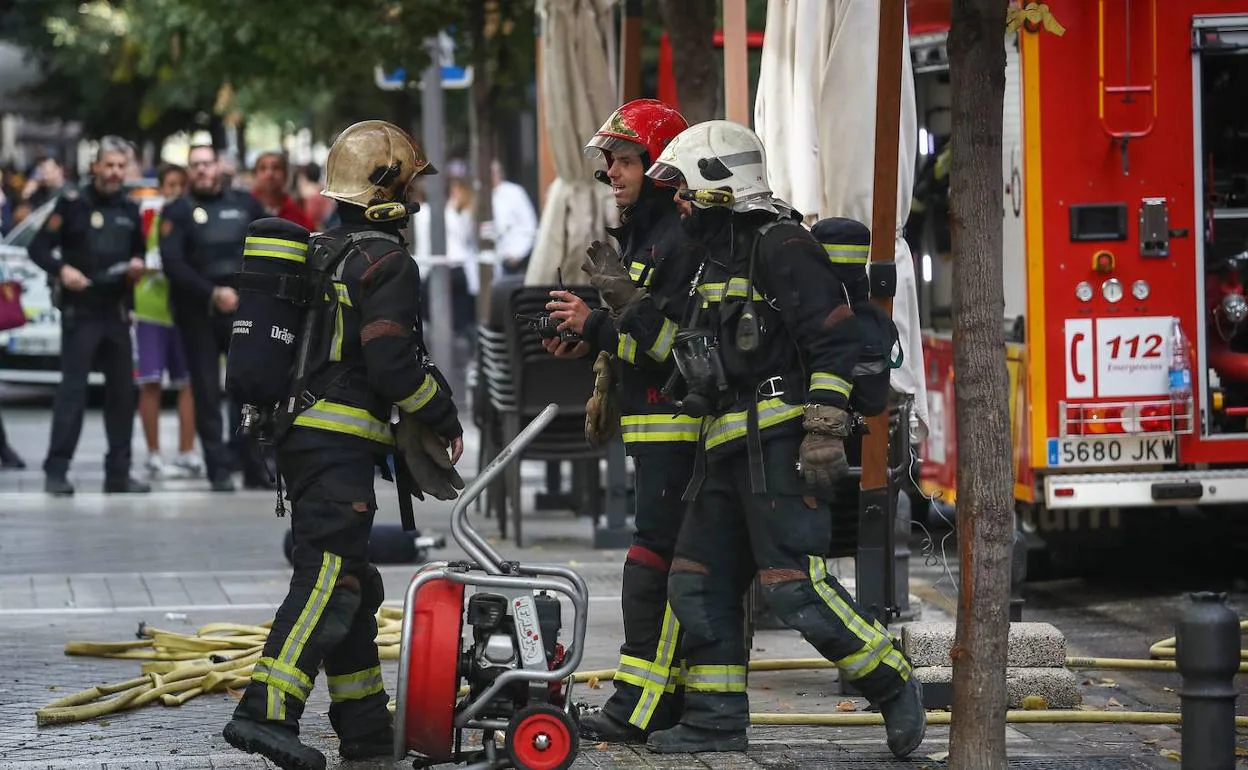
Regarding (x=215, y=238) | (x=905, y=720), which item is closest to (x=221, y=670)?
(x=905, y=720)

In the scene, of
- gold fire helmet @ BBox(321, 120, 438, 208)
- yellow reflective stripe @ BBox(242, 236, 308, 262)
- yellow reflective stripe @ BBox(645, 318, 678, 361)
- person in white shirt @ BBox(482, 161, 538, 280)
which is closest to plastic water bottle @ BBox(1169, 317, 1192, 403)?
yellow reflective stripe @ BBox(645, 318, 678, 361)

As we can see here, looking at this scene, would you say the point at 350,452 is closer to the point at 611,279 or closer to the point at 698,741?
the point at 611,279

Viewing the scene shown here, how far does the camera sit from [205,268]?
13508 mm

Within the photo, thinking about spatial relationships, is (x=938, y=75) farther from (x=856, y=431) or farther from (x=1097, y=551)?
(x=856, y=431)

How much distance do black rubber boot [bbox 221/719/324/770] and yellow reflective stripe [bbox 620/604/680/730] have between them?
3.56ft

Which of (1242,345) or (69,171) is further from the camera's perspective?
(69,171)

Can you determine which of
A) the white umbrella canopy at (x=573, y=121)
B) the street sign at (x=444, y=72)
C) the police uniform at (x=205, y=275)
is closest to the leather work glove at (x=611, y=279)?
the white umbrella canopy at (x=573, y=121)

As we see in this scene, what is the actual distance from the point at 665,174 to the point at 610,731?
68.5 inches

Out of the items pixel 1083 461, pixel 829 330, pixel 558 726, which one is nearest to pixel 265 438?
pixel 558 726

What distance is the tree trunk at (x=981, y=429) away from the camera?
588cm

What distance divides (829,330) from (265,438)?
170 cm

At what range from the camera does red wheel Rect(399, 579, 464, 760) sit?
5.94m

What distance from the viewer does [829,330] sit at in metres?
6.23

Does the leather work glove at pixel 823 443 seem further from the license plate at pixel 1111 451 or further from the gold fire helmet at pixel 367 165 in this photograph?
the license plate at pixel 1111 451
